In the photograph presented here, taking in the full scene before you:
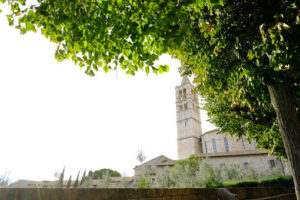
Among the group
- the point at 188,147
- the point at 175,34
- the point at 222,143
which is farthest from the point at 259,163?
the point at 175,34

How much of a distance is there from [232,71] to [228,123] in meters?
4.50

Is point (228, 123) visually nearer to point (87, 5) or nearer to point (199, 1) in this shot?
point (199, 1)

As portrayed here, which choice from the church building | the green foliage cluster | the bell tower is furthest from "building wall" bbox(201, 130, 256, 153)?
the green foliage cluster

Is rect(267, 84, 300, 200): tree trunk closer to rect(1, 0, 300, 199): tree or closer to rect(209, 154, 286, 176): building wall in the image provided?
rect(1, 0, 300, 199): tree

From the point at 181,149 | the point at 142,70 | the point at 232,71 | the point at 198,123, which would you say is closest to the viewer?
the point at 142,70

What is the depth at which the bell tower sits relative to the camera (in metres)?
44.2

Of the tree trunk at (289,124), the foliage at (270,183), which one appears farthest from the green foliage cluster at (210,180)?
the tree trunk at (289,124)

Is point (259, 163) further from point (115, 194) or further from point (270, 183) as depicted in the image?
point (115, 194)

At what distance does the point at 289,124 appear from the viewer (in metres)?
4.43

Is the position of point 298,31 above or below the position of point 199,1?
below

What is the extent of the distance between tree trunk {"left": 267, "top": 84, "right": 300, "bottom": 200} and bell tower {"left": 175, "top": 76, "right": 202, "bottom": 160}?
3613 cm

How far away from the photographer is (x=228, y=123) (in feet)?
32.0

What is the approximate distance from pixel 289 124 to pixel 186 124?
4531 centimetres

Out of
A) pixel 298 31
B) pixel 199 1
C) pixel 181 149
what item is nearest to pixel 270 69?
pixel 298 31
